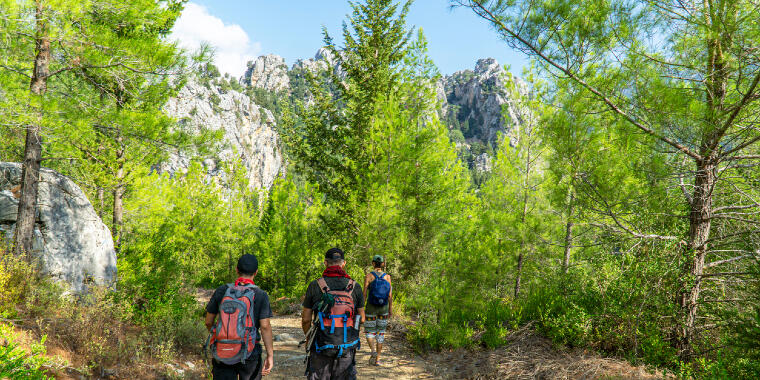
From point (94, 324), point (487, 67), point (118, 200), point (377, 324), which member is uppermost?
point (487, 67)

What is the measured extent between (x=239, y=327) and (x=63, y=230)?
6.79m

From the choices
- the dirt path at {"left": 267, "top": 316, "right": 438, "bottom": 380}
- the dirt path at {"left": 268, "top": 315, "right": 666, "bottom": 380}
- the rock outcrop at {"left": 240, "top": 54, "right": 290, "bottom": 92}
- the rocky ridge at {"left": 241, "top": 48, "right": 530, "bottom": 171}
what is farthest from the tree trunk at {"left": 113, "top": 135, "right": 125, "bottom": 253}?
the rock outcrop at {"left": 240, "top": 54, "right": 290, "bottom": 92}

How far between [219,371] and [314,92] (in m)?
10.9

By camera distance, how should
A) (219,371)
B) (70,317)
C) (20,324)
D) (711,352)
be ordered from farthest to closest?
(70,317), (20,324), (711,352), (219,371)

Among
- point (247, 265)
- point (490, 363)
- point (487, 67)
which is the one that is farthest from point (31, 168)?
point (487, 67)

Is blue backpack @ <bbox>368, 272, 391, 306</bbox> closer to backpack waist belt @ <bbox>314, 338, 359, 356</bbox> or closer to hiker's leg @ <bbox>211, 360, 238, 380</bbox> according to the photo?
backpack waist belt @ <bbox>314, 338, 359, 356</bbox>

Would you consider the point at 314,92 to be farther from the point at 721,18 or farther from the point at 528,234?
the point at 721,18

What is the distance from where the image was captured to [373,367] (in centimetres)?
611

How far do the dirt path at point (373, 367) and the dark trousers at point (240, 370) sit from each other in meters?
2.88

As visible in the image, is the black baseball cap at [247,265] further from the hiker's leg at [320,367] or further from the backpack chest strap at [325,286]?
the hiker's leg at [320,367]

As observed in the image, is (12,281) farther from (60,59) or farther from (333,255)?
(333,255)

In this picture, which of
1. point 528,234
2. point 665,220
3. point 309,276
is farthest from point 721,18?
point 309,276

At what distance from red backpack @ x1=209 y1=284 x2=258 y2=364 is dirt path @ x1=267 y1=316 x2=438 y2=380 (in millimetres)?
3207

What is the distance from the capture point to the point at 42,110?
532 cm
